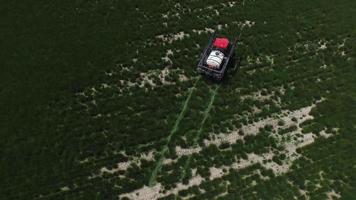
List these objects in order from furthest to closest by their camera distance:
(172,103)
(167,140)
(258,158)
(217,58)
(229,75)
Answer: (229,75) < (217,58) < (172,103) < (258,158) < (167,140)

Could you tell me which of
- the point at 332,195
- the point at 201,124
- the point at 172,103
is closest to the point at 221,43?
the point at 172,103

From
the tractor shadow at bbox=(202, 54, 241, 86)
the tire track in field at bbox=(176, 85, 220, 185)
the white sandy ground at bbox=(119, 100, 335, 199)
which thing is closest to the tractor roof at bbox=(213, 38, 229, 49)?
the tractor shadow at bbox=(202, 54, 241, 86)

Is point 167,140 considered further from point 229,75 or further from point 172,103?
point 229,75

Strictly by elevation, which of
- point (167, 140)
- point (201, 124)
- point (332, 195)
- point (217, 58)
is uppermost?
point (217, 58)

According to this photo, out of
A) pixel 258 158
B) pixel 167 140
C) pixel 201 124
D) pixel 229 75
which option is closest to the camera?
pixel 167 140

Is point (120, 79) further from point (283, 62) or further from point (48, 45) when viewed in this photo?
point (283, 62)

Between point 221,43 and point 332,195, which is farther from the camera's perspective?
point 221,43

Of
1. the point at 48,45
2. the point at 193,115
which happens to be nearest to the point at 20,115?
the point at 48,45
